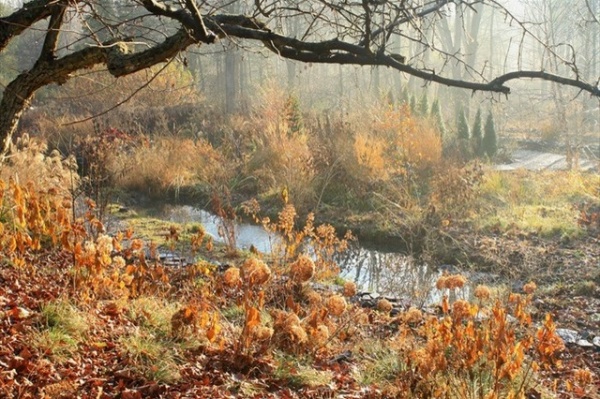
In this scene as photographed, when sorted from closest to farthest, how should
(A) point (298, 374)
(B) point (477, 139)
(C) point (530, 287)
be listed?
(A) point (298, 374) → (C) point (530, 287) → (B) point (477, 139)

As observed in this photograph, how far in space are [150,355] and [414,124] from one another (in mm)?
9224

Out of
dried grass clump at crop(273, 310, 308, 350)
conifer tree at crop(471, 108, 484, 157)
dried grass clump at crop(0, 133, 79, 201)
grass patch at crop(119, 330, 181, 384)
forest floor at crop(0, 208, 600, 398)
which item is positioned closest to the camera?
forest floor at crop(0, 208, 600, 398)

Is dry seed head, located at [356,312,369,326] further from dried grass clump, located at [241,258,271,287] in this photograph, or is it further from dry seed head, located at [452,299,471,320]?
dried grass clump, located at [241,258,271,287]

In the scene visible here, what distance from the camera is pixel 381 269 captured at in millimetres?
7355

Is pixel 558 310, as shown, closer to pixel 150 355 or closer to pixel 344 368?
A: pixel 344 368

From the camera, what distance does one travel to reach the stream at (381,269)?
6.21 metres

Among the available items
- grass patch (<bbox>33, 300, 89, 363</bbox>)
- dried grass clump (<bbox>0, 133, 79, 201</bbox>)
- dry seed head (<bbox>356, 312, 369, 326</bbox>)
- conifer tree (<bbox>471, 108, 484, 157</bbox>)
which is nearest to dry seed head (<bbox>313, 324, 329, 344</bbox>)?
dry seed head (<bbox>356, 312, 369, 326</bbox>)

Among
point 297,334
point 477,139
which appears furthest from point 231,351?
point 477,139

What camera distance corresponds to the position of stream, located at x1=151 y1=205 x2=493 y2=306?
6.21m

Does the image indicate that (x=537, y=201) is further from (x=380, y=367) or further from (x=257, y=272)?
(x=257, y=272)

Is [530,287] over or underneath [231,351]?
over

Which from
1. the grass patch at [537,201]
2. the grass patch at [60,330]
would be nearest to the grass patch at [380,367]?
the grass patch at [60,330]

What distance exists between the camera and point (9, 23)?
119 inches

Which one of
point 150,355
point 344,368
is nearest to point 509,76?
point 344,368
